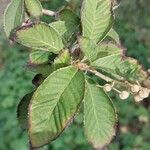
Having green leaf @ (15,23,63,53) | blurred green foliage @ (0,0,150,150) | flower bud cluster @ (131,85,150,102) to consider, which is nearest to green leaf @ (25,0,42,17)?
green leaf @ (15,23,63,53)

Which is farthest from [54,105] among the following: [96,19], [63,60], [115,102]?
[115,102]

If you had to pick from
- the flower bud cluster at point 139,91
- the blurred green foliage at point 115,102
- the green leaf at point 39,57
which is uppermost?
the green leaf at point 39,57

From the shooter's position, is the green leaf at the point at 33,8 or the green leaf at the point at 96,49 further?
the green leaf at the point at 33,8

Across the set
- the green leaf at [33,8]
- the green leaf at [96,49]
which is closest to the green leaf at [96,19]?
the green leaf at [96,49]

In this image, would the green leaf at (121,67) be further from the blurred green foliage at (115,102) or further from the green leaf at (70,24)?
the blurred green foliage at (115,102)

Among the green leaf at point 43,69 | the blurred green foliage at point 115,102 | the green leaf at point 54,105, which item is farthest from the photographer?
the blurred green foliage at point 115,102

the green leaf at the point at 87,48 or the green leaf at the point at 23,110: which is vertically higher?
the green leaf at the point at 87,48

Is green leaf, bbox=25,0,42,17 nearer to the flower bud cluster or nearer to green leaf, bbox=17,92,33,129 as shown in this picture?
green leaf, bbox=17,92,33,129
